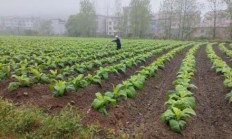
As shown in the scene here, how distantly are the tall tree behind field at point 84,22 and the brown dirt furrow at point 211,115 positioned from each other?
66.5 m

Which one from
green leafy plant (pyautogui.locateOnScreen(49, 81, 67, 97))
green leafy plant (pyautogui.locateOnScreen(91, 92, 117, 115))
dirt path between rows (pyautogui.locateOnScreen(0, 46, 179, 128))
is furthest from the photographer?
green leafy plant (pyautogui.locateOnScreen(49, 81, 67, 97))

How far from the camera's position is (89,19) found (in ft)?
245

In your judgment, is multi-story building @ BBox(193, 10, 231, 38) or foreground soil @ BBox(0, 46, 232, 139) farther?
multi-story building @ BBox(193, 10, 231, 38)

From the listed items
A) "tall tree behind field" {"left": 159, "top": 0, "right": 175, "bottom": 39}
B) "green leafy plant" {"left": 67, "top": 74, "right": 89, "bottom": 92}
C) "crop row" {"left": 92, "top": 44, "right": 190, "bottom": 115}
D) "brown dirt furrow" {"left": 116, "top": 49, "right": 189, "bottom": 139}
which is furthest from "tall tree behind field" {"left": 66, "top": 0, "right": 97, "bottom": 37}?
"green leafy plant" {"left": 67, "top": 74, "right": 89, "bottom": 92}

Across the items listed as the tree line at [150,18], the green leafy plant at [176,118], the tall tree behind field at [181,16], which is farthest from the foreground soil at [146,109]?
the tall tree behind field at [181,16]

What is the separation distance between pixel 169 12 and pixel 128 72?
5560 centimetres

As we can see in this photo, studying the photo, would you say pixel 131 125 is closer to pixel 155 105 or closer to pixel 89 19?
pixel 155 105

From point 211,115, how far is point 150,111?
1.50 meters

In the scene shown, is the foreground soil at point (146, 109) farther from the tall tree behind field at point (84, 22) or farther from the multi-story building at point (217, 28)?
the tall tree behind field at point (84, 22)

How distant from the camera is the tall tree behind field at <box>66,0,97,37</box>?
7469 centimetres

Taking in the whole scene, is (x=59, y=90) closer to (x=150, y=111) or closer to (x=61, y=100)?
(x=61, y=100)

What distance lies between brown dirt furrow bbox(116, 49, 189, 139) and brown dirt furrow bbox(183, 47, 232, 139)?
1.89 ft

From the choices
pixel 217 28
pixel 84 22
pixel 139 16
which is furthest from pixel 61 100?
pixel 84 22

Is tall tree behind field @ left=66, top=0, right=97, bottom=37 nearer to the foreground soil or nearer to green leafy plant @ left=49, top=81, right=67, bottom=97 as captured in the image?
the foreground soil
